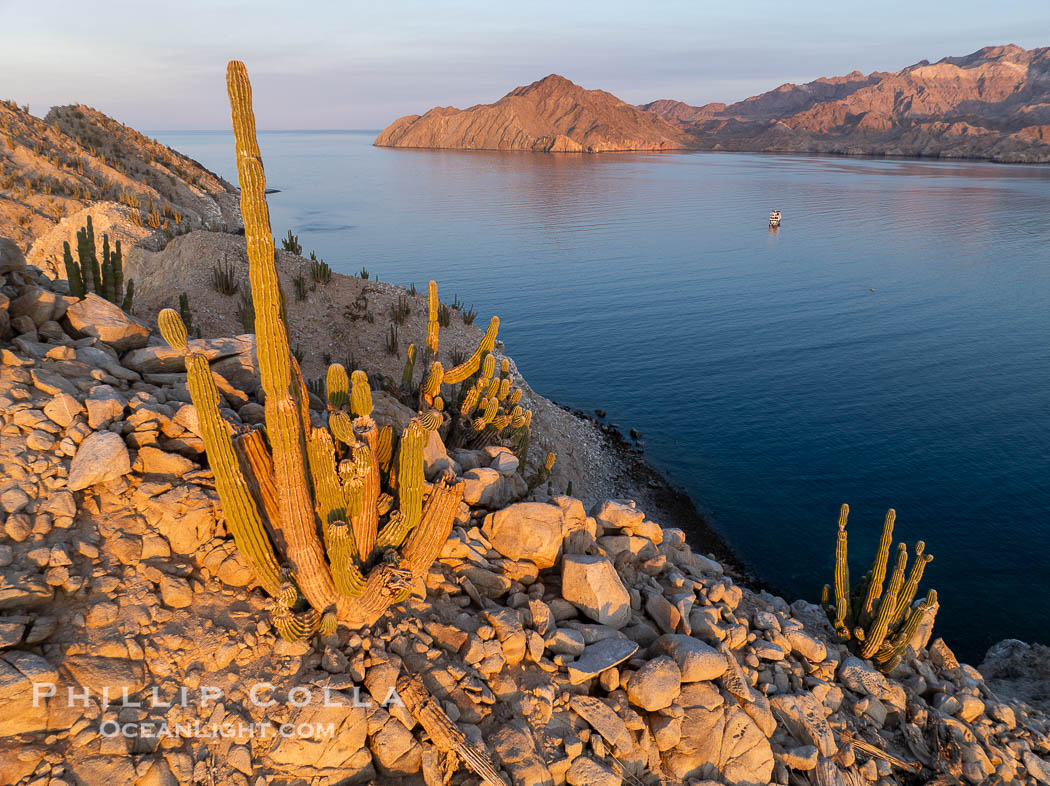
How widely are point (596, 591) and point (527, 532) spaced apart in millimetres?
1200

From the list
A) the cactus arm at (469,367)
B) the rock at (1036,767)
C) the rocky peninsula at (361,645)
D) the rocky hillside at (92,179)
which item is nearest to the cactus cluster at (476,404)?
the cactus arm at (469,367)

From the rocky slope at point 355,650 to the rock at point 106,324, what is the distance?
0.10ft

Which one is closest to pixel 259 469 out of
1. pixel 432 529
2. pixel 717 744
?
pixel 432 529

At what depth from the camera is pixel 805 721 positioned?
24.4 feet

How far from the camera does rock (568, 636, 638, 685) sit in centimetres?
670

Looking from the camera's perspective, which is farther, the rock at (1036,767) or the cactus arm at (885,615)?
the cactus arm at (885,615)

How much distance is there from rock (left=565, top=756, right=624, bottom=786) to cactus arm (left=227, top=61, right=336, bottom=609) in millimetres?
3102

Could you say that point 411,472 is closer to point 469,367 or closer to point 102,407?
point 102,407

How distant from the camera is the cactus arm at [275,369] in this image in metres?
5.40

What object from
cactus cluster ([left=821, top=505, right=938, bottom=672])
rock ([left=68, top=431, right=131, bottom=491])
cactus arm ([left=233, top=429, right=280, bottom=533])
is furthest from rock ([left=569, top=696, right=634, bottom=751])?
cactus cluster ([left=821, top=505, right=938, bottom=672])

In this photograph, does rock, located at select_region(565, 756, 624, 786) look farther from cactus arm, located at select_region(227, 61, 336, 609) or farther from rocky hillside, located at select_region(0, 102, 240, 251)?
rocky hillside, located at select_region(0, 102, 240, 251)

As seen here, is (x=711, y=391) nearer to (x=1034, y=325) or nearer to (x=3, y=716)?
(x=1034, y=325)

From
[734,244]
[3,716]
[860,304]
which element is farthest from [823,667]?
[734,244]

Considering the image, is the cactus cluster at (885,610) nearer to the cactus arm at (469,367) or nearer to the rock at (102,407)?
the cactus arm at (469,367)
